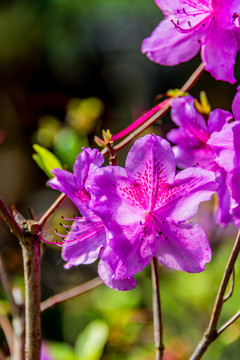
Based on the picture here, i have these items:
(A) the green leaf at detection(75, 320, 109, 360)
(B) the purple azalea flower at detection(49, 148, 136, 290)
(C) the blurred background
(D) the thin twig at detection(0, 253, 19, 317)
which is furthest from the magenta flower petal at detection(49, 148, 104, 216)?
(C) the blurred background

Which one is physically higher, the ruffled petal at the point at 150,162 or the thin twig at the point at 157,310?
the ruffled petal at the point at 150,162

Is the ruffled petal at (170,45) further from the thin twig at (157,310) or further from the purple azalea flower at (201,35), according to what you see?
the thin twig at (157,310)

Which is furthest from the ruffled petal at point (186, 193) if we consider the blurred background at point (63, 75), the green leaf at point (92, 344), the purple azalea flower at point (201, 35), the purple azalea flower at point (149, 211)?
the blurred background at point (63, 75)

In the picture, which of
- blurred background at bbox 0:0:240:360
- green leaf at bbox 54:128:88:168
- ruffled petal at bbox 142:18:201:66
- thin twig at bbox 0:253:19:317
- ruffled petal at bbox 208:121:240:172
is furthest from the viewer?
blurred background at bbox 0:0:240:360

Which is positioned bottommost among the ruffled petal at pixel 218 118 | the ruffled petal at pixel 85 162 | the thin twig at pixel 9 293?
the thin twig at pixel 9 293

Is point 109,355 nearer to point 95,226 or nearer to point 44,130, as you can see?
point 44,130

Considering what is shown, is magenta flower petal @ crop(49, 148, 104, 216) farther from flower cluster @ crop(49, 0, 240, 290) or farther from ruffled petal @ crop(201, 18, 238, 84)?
ruffled petal @ crop(201, 18, 238, 84)
